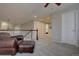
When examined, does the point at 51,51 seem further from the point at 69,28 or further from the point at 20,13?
the point at 20,13

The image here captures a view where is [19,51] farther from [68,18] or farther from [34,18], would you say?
[68,18]

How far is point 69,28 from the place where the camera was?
614cm

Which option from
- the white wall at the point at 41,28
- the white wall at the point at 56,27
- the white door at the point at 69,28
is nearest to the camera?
the white wall at the point at 41,28

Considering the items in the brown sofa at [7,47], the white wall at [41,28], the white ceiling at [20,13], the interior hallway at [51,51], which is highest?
the white ceiling at [20,13]

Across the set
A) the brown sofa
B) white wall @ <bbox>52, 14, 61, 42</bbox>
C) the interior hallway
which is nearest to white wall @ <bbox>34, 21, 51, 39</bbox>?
the interior hallway

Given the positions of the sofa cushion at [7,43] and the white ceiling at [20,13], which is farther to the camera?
the white ceiling at [20,13]

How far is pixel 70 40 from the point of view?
5992 mm

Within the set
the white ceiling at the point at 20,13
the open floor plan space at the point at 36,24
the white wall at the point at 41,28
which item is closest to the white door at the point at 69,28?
the open floor plan space at the point at 36,24

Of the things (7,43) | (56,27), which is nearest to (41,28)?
(56,27)

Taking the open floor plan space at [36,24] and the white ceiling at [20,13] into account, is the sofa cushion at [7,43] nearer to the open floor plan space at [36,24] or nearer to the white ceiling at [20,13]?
the open floor plan space at [36,24]

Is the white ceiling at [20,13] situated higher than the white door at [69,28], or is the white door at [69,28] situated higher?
the white ceiling at [20,13]

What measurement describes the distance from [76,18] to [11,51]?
10.9 feet

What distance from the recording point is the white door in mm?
5860

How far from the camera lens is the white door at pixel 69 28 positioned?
586 centimetres
